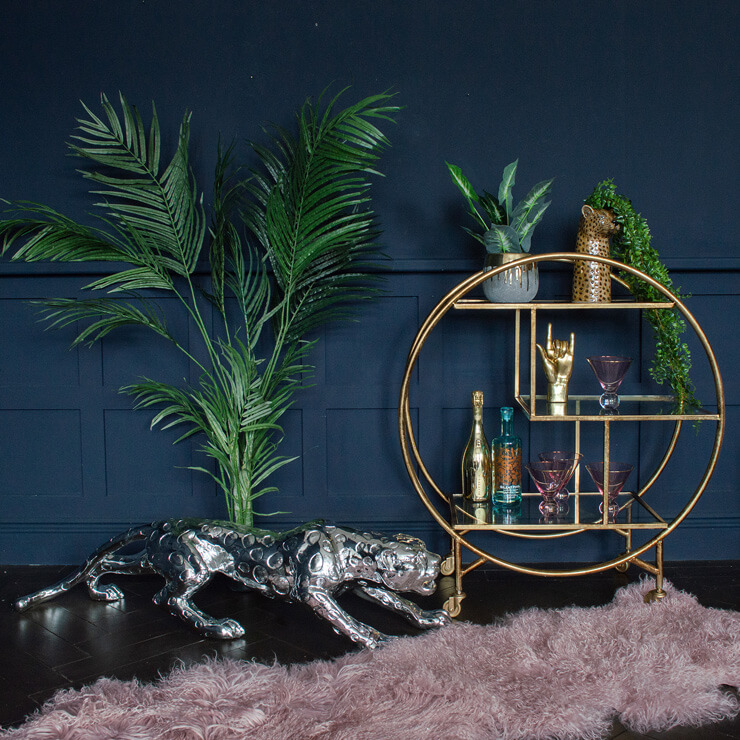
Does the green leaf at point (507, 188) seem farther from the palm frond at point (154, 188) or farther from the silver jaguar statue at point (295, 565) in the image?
the silver jaguar statue at point (295, 565)

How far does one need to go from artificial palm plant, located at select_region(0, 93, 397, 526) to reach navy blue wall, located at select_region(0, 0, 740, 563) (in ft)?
0.34

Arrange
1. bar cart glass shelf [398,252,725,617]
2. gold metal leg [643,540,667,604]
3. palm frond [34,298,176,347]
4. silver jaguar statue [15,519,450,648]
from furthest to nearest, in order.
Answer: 1. palm frond [34,298,176,347]
2. gold metal leg [643,540,667,604]
3. bar cart glass shelf [398,252,725,617]
4. silver jaguar statue [15,519,450,648]

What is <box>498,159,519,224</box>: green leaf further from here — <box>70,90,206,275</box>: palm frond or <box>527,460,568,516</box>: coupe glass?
<box>70,90,206,275</box>: palm frond

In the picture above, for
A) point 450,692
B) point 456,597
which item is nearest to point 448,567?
point 456,597

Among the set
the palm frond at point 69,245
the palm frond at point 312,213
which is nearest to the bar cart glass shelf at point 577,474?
the palm frond at point 312,213

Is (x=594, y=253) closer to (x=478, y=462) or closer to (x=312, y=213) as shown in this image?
(x=478, y=462)

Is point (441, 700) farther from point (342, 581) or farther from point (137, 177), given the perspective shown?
point (137, 177)

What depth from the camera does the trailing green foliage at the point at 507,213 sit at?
2.40m

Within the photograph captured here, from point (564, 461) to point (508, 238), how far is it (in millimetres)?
718

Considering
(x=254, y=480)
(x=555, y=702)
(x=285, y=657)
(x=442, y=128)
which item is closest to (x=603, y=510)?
(x=555, y=702)

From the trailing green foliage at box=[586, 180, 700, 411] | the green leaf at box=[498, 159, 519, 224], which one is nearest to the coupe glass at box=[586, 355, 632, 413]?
the trailing green foliage at box=[586, 180, 700, 411]

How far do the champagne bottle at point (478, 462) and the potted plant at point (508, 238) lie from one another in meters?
0.37

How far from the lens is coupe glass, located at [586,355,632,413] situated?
7.79 ft

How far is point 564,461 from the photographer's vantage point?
240 cm
